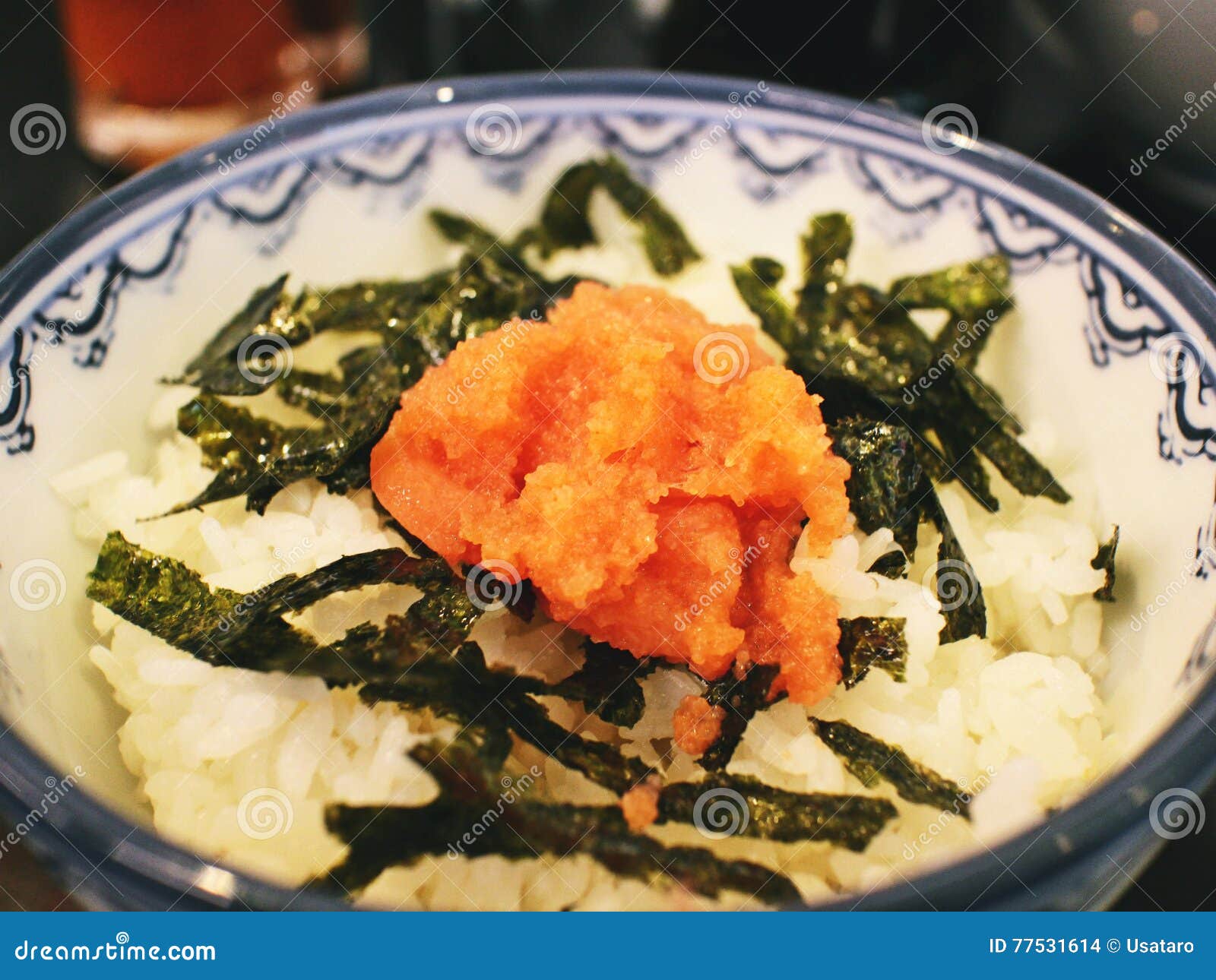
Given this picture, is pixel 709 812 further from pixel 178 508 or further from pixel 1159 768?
pixel 178 508

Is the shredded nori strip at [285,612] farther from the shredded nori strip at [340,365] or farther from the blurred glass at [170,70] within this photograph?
the blurred glass at [170,70]

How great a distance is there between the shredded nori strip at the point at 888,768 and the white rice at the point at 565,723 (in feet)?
0.08

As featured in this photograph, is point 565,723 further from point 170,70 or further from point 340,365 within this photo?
point 170,70

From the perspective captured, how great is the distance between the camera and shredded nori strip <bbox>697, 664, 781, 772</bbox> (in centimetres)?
165

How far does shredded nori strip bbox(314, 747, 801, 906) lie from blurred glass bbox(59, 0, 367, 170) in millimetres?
2544

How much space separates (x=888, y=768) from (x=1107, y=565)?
1.99 feet

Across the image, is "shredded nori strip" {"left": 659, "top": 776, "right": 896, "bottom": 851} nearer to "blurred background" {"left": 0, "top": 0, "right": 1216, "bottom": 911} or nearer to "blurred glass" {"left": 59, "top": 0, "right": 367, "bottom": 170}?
"blurred background" {"left": 0, "top": 0, "right": 1216, "bottom": 911}

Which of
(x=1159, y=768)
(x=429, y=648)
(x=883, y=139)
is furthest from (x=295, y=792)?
(x=883, y=139)

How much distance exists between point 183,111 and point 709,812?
3200 millimetres

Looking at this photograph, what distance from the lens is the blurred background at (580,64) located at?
2.69 m

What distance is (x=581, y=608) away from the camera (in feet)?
5.30

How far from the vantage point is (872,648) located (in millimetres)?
1737

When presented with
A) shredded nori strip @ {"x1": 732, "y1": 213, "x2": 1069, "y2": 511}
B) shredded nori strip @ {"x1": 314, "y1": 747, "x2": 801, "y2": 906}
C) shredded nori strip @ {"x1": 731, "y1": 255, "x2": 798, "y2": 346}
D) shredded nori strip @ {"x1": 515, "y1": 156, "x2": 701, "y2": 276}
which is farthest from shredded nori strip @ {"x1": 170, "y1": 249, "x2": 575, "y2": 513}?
shredded nori strip @ {"x1": 314, "y1": 747, "x2": 801, "y2": 906}

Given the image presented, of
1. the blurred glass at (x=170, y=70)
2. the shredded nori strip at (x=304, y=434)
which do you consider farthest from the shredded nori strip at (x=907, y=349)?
the blurred glass at (x=170, y=70)
